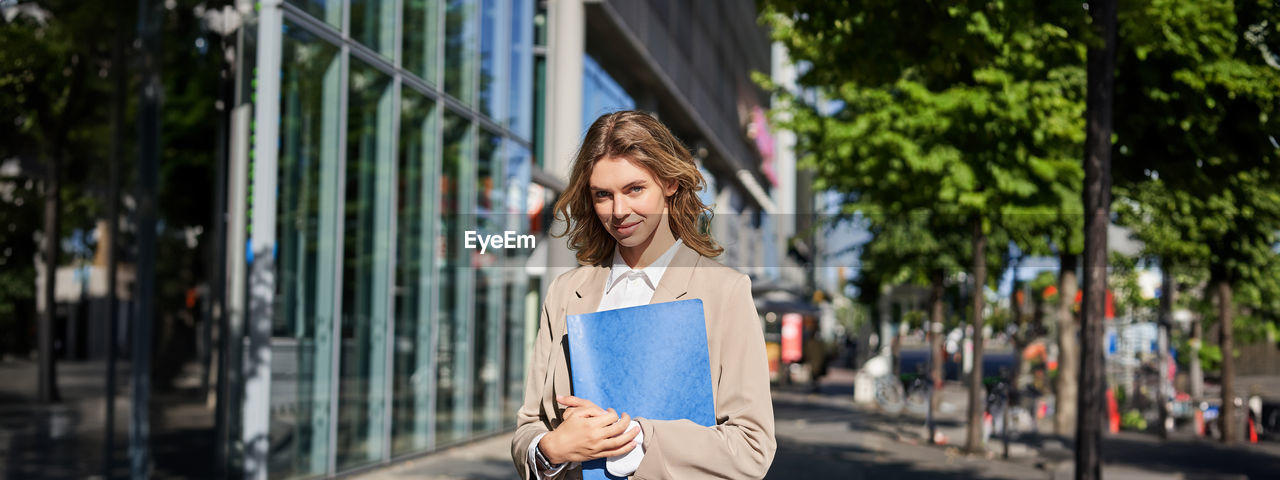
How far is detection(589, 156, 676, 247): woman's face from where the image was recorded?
76.6 inches

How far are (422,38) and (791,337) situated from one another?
78.7 ft

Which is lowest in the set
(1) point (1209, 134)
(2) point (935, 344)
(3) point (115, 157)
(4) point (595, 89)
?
(2) point (935, 344)

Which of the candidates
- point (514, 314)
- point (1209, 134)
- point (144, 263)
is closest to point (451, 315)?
point (514, 314)

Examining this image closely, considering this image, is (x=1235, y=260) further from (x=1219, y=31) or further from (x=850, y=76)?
(x=850, y=76)

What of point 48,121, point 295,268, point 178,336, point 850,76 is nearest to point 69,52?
point 48,121

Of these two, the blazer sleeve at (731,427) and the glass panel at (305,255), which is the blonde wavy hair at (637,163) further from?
the glass panel at (305,255)

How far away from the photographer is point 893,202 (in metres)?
16.2

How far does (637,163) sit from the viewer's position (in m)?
1.95

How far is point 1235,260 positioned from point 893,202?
9272 mm

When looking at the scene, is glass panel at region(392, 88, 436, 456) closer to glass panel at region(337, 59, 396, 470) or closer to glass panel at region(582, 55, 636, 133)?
glass panel at region(337, 59, 396, 470)

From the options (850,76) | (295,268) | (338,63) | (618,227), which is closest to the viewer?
(618,227)

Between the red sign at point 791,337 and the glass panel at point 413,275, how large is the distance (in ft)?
73.7

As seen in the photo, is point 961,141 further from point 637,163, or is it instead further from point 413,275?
point 637,163

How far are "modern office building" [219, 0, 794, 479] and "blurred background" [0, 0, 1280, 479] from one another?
0.13 ft
